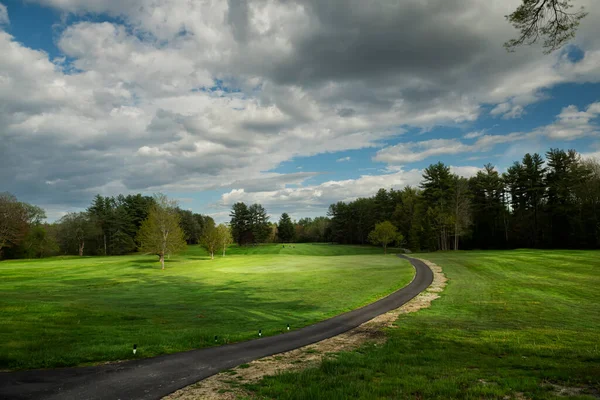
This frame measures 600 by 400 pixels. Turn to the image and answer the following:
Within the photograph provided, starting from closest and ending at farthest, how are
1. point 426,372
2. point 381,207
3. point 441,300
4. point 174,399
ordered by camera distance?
point 174,399 < point 426,372 < point 441,300 < point 381,207

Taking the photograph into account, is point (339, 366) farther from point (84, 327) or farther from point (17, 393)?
point (84, 327)

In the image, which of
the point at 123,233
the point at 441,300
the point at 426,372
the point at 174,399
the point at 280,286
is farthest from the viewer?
the point at 123,233

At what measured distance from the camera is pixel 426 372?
977 cm

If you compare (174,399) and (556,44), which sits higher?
(556,44)

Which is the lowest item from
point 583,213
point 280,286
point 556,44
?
point 280,286

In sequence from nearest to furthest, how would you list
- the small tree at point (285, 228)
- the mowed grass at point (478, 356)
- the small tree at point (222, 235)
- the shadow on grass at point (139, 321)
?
the mowed grass at point (478, 356) < the shadow on grass at point (139, 321) < the small tree at point (222, 235) < the small tree at point (285, 228)

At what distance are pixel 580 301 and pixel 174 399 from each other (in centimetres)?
2680

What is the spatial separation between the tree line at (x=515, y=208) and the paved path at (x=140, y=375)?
69.8 metres

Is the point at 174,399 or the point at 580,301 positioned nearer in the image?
the point at 174,399

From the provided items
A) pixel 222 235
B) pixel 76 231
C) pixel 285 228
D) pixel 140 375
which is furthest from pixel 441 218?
pixel 76 231

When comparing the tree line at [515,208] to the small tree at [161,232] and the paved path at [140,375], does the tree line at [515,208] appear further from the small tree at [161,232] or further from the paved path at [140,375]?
the paved path at [140,375]

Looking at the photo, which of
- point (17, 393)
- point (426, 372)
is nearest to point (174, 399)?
point (17, 393)

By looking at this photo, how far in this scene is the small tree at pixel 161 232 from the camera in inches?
2343

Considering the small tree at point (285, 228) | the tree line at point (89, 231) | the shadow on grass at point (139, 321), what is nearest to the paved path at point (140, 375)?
the shadow on grass at point (139, 321)
